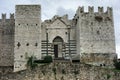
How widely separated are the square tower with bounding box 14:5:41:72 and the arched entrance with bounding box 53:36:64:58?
354cm

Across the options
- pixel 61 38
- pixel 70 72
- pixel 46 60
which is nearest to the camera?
pixel 70 72

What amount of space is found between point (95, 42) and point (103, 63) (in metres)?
3.11

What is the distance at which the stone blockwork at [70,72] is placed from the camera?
3612 centimetres

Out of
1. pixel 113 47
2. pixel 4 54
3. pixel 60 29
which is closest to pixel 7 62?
pixel 4 54

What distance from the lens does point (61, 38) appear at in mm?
47156

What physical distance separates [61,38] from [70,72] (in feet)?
37.0

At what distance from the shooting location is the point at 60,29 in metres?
47.3

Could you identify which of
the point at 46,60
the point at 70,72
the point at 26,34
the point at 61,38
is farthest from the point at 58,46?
the point at 70,72

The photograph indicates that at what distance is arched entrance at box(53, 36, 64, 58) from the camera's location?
46.8 metres

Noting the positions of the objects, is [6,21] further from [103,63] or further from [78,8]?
[103,63]

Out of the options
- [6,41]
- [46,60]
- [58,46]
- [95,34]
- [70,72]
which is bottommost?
[70,72]

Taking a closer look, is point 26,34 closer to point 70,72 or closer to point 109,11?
point 70,72

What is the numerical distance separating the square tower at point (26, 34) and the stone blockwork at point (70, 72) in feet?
23.6

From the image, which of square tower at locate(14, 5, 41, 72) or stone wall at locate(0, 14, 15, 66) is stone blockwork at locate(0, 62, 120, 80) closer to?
square tower at locate(14, 5, 41, 72)
